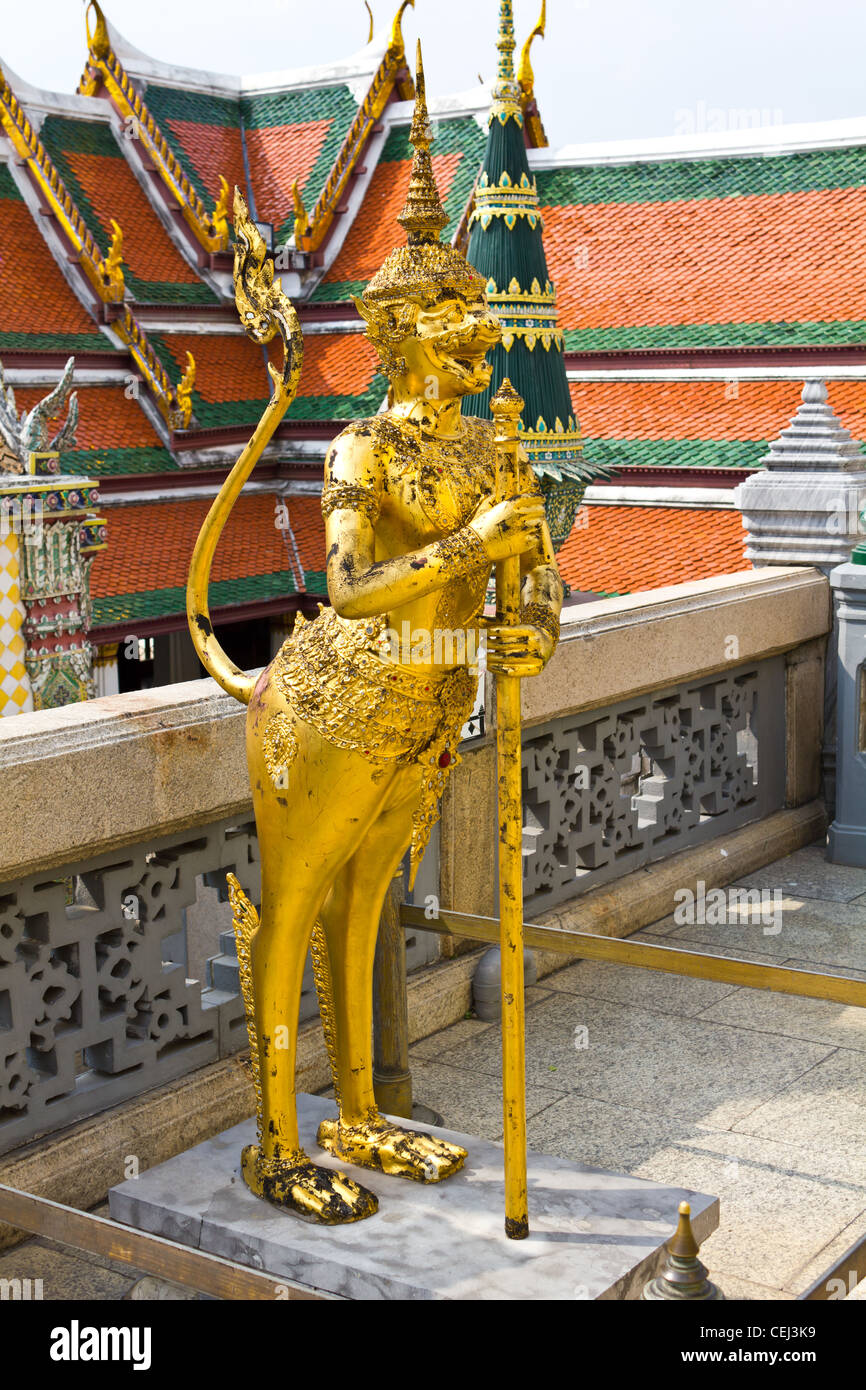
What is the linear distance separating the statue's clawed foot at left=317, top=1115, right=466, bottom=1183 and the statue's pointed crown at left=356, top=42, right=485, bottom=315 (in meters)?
2.00

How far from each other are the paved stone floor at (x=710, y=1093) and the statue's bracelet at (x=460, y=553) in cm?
208

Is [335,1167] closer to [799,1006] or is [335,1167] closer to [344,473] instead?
[344,473]

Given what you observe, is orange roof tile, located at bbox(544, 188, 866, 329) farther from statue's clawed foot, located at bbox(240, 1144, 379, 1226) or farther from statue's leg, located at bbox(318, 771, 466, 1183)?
statue's clawed foot, located at bbox(240, 1144, 379, 1226)

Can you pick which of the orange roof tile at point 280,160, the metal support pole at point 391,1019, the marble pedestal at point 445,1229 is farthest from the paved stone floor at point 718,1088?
the orange roof tile at point 280,160

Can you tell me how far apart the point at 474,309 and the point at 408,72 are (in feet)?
61.7

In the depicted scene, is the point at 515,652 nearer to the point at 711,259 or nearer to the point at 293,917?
the point at 293,917

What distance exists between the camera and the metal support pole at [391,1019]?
15.9ft

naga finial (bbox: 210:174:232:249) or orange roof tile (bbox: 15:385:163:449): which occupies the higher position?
naga finial (bbox: 210:174:232:249)

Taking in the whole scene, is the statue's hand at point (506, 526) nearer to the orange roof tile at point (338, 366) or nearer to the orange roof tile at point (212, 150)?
the orange roof tile at point (338, 366)

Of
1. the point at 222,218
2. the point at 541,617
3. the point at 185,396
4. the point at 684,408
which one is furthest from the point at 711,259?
the point at 541,617

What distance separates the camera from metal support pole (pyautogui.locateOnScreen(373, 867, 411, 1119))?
4859 mm

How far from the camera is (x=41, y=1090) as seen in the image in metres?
4.66

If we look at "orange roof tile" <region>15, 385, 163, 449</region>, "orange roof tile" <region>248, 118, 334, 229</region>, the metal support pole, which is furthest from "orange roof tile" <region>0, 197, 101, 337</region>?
the metal support pole

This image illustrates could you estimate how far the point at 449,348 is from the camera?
3771mm
